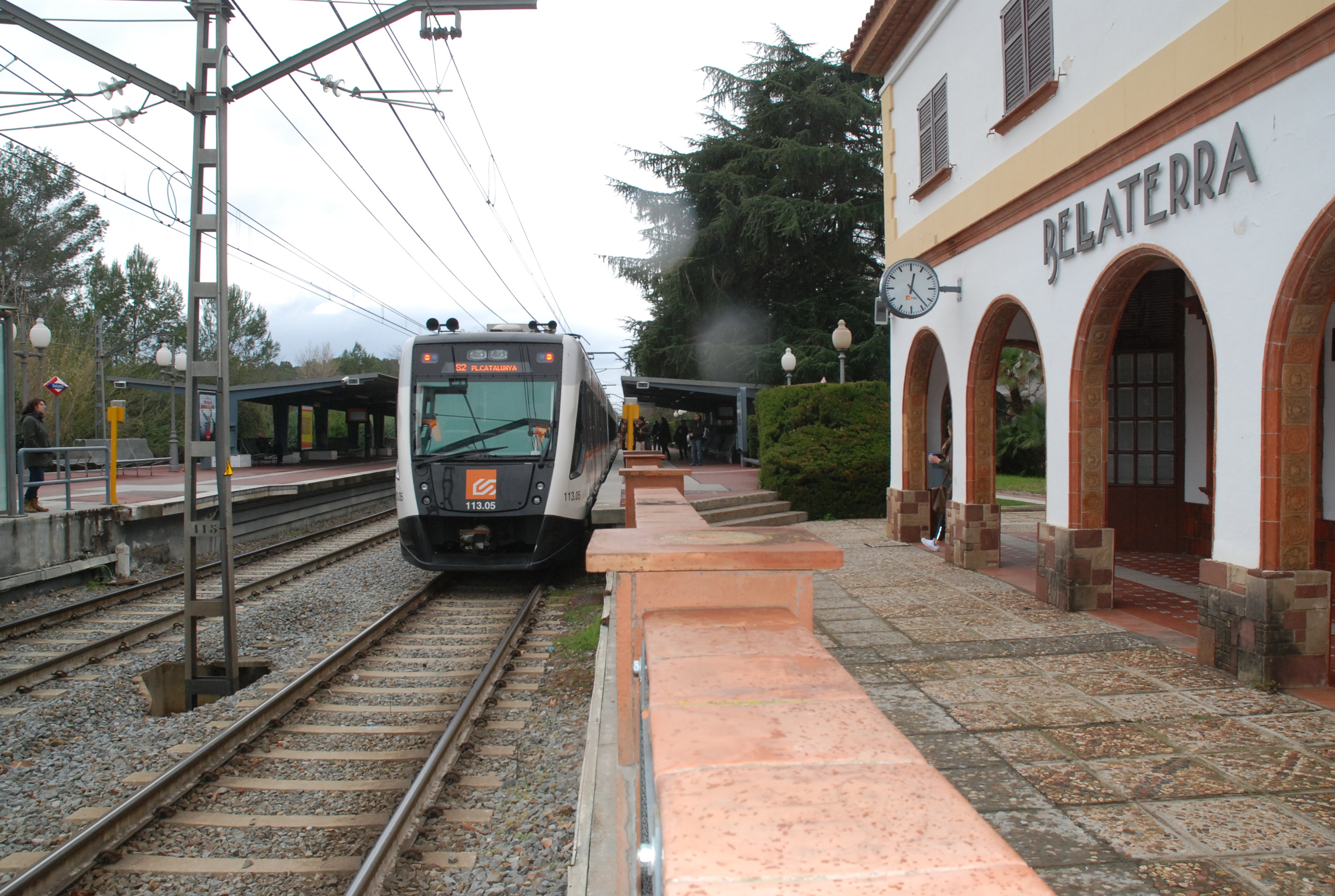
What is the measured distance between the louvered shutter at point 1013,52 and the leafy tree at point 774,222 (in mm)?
15451

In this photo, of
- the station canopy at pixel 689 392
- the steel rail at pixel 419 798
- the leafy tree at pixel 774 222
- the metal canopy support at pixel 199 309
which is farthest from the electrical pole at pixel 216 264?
the leafy tree at pixel 774 222

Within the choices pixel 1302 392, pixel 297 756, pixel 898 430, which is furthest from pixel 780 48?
pixel 297 756

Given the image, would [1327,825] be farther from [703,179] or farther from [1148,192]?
[703,179]

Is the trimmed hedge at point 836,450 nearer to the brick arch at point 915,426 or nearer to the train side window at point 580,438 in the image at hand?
the brick arch at point 915,426

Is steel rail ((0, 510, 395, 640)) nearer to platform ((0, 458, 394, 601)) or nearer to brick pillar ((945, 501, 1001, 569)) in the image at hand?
platform ((0, 458, 394, 601))

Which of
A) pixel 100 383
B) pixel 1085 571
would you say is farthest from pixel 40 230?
pixel 1085 571

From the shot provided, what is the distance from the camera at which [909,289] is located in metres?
10.3

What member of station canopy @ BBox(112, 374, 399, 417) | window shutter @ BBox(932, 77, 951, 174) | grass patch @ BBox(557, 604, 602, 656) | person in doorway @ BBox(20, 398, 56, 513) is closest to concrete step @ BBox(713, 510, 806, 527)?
grass patch @ BBox(557, 604, 602, 656)

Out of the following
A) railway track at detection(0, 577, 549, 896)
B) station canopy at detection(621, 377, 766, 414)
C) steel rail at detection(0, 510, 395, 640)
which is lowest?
railway track at detection(0, 577, 549, 896)

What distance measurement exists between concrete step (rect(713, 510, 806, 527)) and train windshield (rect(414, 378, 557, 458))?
13.0 ft

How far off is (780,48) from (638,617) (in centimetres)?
2782

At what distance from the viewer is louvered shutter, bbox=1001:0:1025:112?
819cm

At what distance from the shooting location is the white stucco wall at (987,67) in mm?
6398

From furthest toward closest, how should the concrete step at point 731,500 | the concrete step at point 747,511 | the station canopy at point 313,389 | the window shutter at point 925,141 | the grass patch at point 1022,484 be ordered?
1. the station canopy at point 313,389
2. the grass patch at point 1022,484
3. the concrete step at point 747,511
4. the concrete step at point 731,500
5. the window shutter at point 925,141
